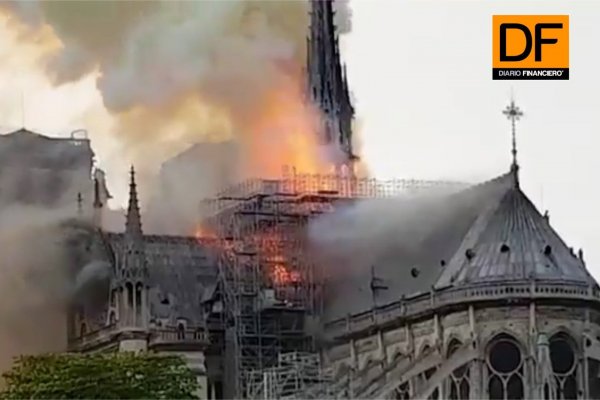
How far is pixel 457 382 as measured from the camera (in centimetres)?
7000

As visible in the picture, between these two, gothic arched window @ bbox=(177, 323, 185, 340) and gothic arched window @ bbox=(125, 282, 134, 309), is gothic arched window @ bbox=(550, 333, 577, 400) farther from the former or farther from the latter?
gothic arched window @ bbox=(125, 282, 134, 309)

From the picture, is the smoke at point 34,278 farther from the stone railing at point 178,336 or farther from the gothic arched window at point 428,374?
the gothic arched window at point 428,374

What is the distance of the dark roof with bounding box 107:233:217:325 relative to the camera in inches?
3081

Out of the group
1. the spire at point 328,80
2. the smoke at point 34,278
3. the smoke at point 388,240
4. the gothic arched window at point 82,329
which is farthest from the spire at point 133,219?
the spire at point 328,80

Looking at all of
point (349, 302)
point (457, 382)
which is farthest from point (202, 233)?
point (457, 382)

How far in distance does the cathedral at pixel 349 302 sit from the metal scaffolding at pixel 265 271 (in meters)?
0.04

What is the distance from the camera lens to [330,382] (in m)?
72.7

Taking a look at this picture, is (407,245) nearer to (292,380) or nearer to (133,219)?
(292,380)

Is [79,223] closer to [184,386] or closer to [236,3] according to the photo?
[236,3]

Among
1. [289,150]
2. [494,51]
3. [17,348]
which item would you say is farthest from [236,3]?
[494,51]

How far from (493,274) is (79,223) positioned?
14.4m

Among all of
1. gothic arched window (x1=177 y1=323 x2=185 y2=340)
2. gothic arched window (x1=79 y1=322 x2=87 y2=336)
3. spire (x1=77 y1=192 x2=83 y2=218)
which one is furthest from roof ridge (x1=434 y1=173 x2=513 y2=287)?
spire (x1=77 y1=192 x2=83 y2=218)

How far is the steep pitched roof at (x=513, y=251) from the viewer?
70.7 meters

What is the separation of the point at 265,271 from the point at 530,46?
60.5 feet
